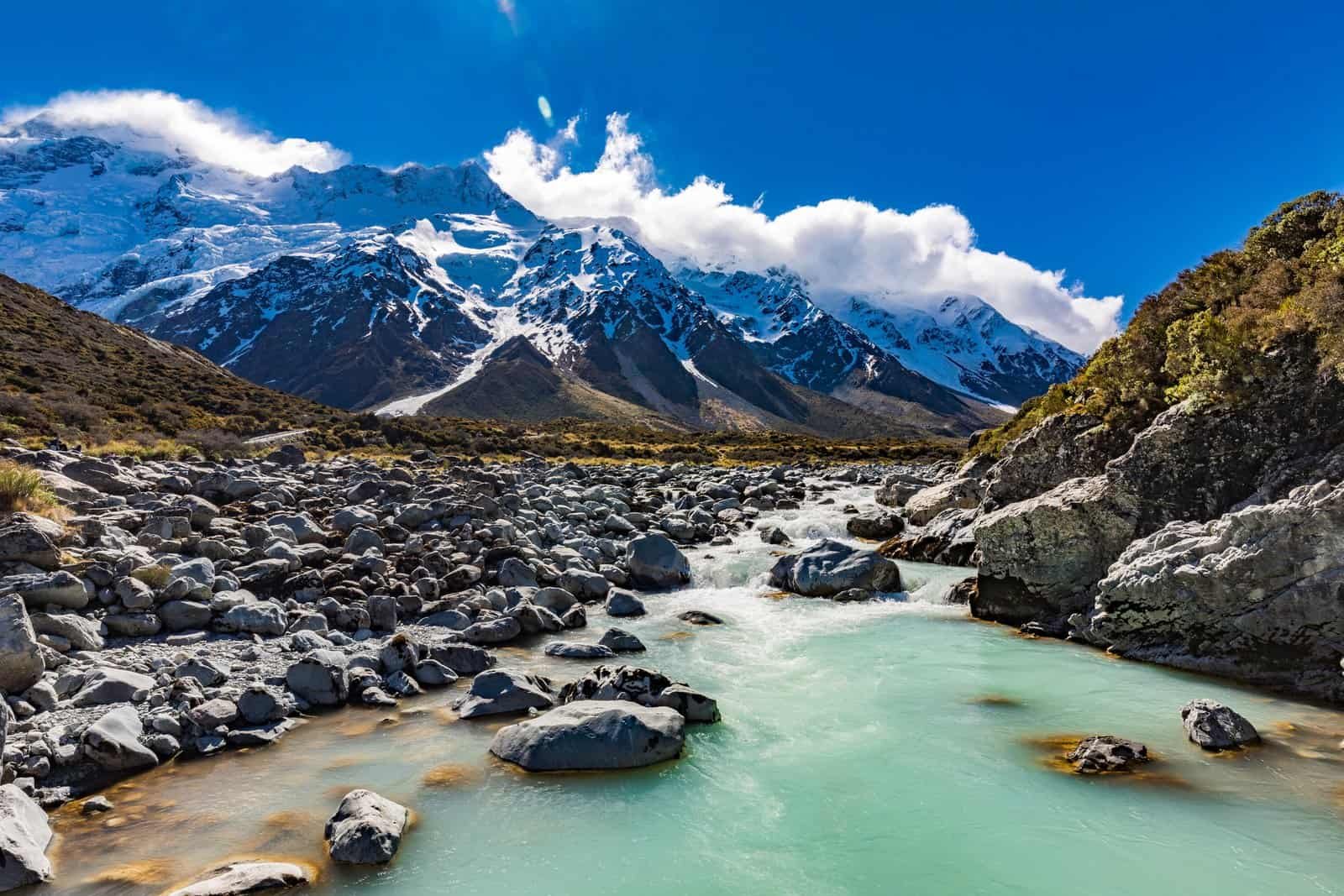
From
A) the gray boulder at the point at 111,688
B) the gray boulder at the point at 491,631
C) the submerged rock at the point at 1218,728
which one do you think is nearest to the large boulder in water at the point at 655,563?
the gray boulder at the point at 491,631

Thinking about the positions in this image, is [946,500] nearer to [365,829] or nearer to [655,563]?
[655,563]

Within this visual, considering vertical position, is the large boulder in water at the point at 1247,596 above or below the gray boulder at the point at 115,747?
above

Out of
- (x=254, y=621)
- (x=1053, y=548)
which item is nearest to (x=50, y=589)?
(x=254, y=621)

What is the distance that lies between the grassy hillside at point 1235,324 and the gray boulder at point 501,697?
16.4m

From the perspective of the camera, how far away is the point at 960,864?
7930 mm

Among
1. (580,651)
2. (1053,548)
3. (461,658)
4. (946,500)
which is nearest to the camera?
(461,658)

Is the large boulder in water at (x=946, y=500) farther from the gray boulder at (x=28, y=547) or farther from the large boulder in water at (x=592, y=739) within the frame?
the gray boulder at (x=28, y=547)

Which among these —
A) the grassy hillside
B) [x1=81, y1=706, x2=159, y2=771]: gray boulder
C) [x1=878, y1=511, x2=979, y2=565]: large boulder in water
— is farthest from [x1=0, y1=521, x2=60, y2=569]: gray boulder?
the grassy hillside

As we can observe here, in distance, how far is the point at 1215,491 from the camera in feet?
53.3

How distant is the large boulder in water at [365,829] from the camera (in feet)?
25.6

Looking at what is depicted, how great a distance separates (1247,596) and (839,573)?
33.1ft

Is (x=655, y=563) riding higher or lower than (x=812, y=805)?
higher

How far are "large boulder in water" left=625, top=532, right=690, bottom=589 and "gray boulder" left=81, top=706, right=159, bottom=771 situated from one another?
14328 millimetres

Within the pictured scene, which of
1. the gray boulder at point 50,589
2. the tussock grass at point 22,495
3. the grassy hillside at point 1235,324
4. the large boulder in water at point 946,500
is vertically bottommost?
the gray boulder at point 50,589
